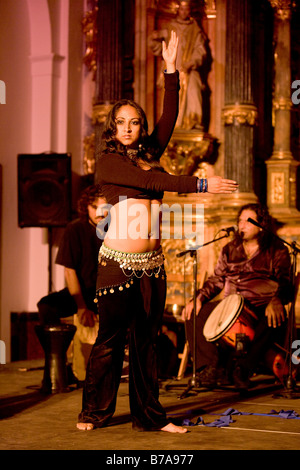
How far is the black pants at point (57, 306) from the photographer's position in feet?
22.7

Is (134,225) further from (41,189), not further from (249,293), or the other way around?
(41,189)

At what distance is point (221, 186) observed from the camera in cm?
417

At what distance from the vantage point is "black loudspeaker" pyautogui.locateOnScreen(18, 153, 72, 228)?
893 cm

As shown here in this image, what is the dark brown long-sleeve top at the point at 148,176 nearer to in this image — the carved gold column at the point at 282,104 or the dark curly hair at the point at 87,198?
the dark curly hair at the point at 87,198

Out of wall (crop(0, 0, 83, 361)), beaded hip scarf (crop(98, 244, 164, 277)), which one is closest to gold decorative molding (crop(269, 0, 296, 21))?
wall (crop(0, 0, 83, 361))

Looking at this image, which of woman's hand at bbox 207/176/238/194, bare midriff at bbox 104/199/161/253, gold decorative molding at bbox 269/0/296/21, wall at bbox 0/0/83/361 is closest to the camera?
woman's hand at bbox 207/176/238/194

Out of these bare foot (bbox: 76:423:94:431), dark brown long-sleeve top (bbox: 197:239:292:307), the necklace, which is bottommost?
bare foot (bbox: 76:423:94:431)

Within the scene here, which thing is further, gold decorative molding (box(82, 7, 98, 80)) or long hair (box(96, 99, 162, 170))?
gold decorative molding (box(82, 7, 98, 80))

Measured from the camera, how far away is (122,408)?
5605mm

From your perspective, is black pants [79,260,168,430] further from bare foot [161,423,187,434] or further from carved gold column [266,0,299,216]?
carved gold column [266,0,299,216]

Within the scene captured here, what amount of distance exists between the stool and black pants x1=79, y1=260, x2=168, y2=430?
1718 millimetres

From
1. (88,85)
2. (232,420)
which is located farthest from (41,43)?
(232,420)

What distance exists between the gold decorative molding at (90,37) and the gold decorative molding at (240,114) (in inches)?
69.2
